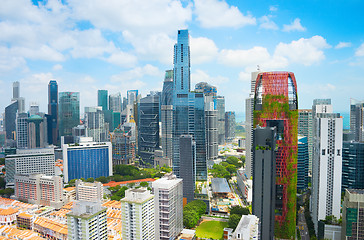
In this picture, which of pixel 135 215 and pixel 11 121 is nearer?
pixel 135 215

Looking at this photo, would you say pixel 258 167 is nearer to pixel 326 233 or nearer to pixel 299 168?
pixel 326 233

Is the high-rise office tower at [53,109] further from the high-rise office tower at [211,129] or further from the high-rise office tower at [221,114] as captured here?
the high-rise office tower at [221,114]

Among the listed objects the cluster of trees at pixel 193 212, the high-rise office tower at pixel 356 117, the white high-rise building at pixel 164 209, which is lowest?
the cluster of trees at pixel 193 212

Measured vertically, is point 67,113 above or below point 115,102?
below

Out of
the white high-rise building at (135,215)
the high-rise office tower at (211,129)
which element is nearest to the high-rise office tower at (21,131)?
the high-rise office tower at (211,129)

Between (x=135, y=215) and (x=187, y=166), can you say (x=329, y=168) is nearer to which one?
(x=187, y=166)

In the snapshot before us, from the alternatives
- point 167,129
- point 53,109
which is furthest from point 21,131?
point 167,129

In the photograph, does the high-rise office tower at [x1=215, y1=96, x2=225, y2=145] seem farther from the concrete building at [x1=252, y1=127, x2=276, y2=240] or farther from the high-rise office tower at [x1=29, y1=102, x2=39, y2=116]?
the concrete building at [x1=252, y1=127, x2=276, y2=240]
